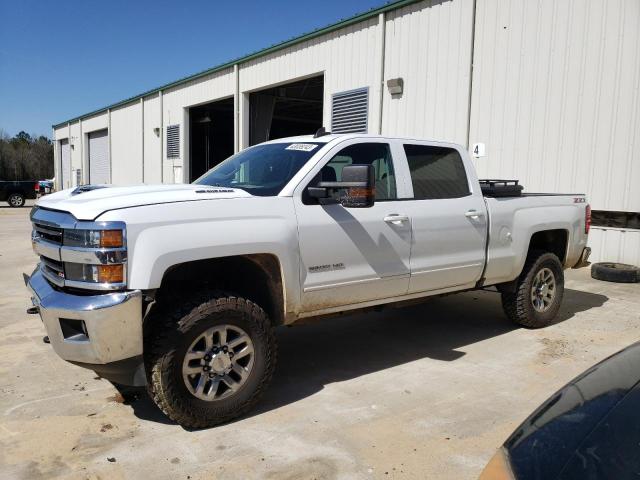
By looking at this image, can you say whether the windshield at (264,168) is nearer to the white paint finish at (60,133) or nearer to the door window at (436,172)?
the door window at (436,172)

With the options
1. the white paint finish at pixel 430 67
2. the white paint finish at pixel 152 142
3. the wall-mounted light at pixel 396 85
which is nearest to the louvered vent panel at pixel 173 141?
the white paint finish at pixel 152 142

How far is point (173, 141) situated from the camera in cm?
2309

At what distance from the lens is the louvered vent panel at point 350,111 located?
44.0ft

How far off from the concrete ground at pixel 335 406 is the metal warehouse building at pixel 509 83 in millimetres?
4054

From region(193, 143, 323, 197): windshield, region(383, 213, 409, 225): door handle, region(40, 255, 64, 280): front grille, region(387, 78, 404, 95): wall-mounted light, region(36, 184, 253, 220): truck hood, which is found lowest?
region(40, 255, 64, 280): front grille

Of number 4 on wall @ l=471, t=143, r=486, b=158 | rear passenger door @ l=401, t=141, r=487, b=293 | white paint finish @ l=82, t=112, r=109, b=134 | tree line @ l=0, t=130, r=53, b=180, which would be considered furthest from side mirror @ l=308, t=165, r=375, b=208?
tree line @ l=0, t=130, r=53, b=180

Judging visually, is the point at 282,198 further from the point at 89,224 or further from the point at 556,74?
the point at 556,74

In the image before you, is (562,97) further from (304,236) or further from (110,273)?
(110,273)

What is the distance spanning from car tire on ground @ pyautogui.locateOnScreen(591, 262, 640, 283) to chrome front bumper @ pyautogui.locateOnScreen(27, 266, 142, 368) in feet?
26.2

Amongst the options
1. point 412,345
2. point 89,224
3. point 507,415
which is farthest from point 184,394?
point 412,345

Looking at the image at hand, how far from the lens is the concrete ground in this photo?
325 cm

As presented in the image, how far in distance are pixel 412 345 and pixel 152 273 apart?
10.0ft

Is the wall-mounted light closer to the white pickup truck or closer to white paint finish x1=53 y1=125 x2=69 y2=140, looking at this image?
the white pickup truck

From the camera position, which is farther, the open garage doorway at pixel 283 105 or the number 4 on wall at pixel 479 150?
the open garage doorway at pixel 283 105
